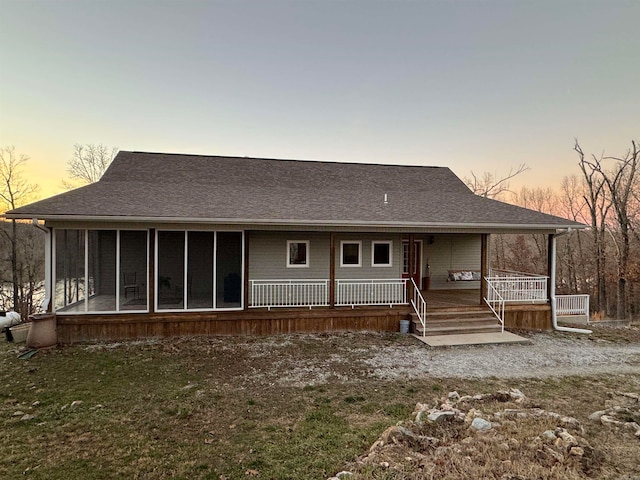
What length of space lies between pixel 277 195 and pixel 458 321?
6736mm

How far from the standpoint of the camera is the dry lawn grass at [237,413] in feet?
11.4

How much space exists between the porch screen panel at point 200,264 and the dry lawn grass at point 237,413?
124 inches

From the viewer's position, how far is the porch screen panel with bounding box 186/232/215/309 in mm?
11148

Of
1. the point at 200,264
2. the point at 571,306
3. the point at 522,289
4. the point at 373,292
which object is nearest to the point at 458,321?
the point at 373,292

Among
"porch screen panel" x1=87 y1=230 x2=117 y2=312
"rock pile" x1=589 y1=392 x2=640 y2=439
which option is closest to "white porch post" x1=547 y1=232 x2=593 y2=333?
"rock pile" x1=589 y1=392 x2=640 y2=439

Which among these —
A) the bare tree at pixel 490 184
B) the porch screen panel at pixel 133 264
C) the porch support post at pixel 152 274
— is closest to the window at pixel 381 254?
the porch support post at pixel 152 274

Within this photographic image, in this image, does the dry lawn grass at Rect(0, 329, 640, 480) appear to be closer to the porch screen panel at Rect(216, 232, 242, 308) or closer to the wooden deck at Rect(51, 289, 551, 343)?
the wooden deck at Rect(51, 289, 551, 343)

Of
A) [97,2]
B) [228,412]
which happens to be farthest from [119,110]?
[228,412]

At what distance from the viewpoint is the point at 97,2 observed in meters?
11.7

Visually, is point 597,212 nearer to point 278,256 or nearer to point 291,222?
point 278,256

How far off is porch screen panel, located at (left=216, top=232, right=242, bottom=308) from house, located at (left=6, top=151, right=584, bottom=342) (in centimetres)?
3

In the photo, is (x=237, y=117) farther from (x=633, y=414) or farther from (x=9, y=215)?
(x=633, y=414)

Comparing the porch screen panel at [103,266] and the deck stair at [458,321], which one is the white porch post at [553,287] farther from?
the porch screen panel at [103,266]

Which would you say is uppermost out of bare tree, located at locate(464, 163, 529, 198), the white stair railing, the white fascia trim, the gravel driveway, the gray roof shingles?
bare tree, located at locate(464, 163, 529, 198)
